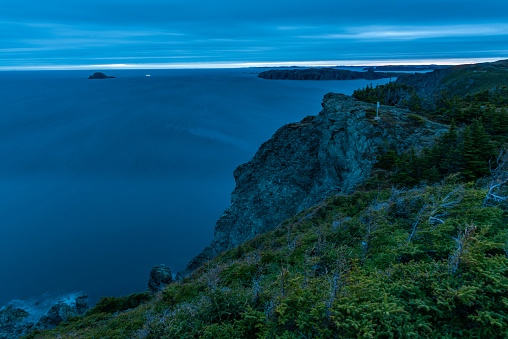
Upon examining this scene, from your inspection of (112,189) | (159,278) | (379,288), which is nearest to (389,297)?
(379,288)

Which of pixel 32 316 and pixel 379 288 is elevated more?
pixel 379 288

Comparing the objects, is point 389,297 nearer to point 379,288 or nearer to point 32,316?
point 379,288

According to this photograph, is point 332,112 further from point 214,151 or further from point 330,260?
point 214,151

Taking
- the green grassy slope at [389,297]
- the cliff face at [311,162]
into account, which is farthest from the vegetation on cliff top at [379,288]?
the cliff face at [311,162]

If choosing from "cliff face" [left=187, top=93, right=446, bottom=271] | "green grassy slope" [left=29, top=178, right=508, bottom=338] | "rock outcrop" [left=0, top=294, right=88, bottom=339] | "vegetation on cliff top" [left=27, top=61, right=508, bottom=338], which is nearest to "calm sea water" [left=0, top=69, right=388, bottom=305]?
"rock outcrop" [left=0, top=294, right=88, bottom=339]

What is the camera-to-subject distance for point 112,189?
57.5 meters

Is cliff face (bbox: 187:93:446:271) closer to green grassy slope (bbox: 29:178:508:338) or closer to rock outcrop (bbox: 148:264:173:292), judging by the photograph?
rock outcrop (bbox: 148:264:173:292)

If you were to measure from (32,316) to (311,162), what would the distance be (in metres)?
38.6

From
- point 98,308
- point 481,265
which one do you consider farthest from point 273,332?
point 98,308

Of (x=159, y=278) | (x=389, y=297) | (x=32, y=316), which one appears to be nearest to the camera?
(x=389, y=297)

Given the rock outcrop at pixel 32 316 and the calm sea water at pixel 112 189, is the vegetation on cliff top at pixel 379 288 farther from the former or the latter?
the calm sea water at pixel 112 189

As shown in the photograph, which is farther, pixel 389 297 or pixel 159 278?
pixel 159 278

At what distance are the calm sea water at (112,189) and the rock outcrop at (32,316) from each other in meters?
3.38

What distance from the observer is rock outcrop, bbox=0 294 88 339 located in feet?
83.3
